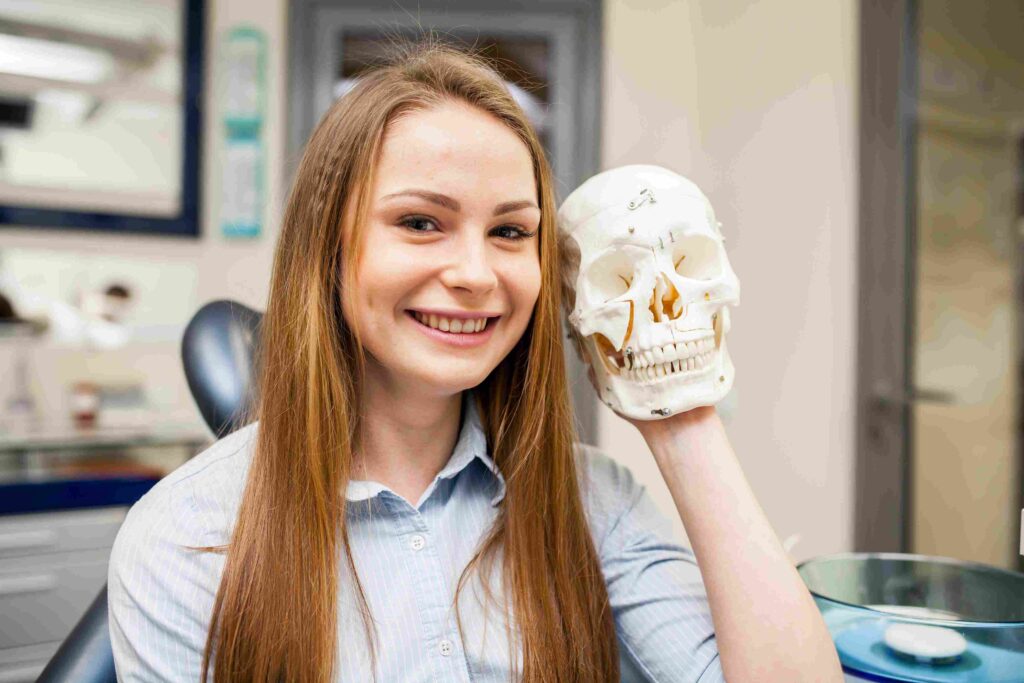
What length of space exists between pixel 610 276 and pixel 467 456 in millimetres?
319

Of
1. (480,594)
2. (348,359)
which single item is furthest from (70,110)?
(480,594)

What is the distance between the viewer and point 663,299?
38.4 inches

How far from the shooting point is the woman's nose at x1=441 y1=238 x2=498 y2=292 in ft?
2.93

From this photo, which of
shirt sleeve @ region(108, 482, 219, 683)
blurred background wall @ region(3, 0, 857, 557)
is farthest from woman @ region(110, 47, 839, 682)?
blurred background wall @ region(3, 0, 857, 557)

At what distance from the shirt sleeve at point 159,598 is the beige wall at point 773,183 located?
5.46 feet

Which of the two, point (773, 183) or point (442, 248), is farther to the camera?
point (773, 183)

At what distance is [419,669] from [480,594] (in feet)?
0.40

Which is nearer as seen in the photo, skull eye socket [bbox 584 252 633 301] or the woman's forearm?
the woman's forearm

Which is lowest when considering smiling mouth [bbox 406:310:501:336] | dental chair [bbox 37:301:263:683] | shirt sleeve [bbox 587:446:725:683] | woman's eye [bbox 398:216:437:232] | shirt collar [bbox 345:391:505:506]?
shirt sleeve [bbox 587:446:725:683]

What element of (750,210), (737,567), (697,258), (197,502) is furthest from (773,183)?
(197,502)

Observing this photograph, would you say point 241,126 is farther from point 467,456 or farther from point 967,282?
point 967,282

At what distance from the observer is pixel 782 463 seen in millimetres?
2699

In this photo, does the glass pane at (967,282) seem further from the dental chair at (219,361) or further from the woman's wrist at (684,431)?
the dental chair at (219,361)

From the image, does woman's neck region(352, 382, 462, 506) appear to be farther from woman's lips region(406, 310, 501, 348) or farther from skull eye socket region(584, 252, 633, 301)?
skull eye socket region(584, 252, 633, 301)
